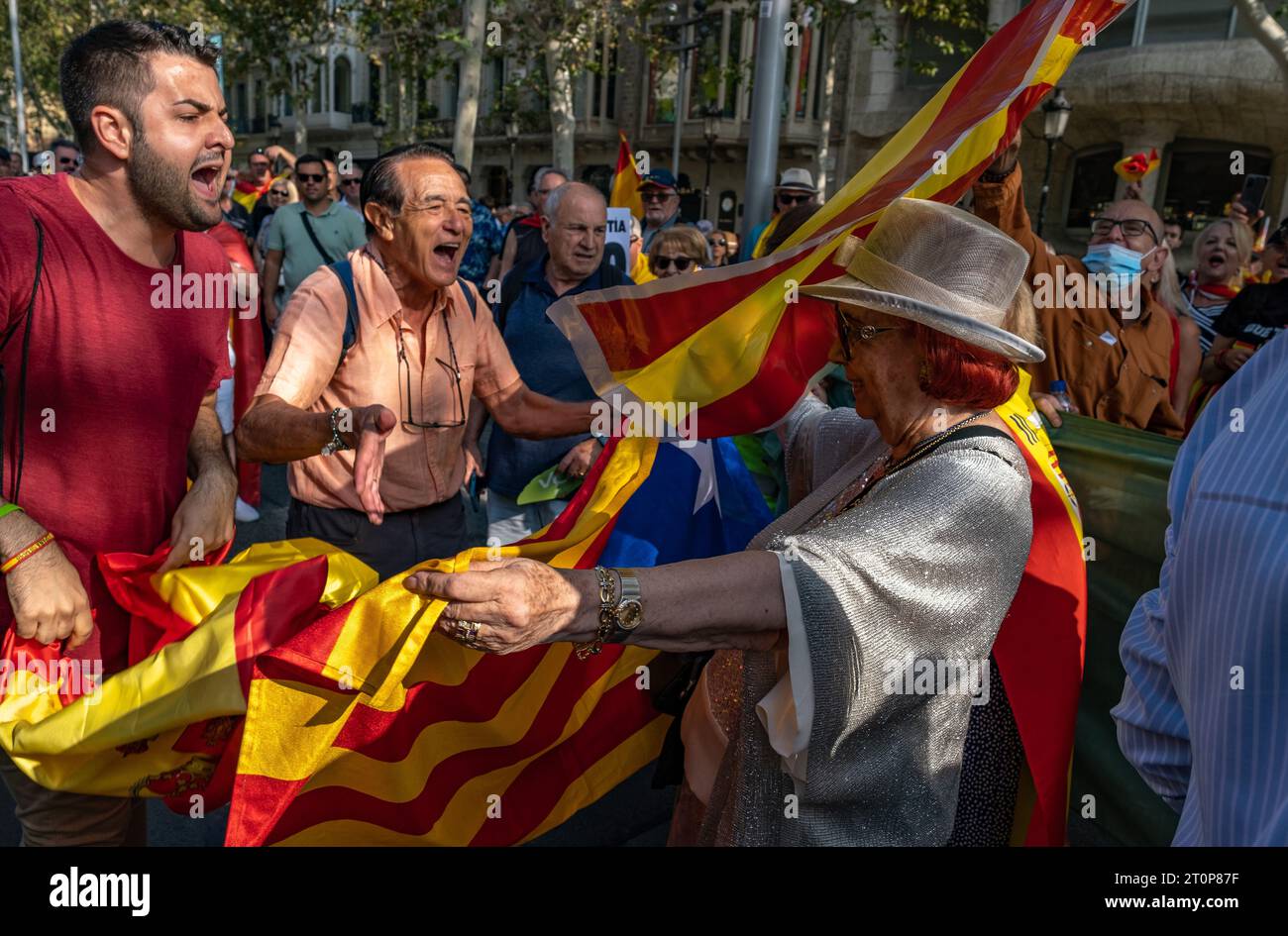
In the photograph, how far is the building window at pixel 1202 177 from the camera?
21.7m

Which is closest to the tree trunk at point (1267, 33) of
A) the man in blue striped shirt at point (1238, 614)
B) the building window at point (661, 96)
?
the man in blue striped shirt at point (1238, 614)

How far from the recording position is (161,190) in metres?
2.16

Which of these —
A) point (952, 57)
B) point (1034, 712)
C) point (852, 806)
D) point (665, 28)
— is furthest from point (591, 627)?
point (952, 57)

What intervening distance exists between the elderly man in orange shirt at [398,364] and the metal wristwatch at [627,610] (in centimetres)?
138

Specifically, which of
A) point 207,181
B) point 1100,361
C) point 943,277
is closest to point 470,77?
point 1100,361

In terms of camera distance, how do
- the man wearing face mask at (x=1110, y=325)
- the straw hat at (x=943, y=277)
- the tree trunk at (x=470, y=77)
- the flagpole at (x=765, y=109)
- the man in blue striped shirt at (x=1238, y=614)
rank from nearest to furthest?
the man in blue striped shirt at (x=1238, y=614) → the straw hat at (x=943, y=277) → the man wearing face mask at (x=1110, y=325) → the flagpole at (x=765, y=109) → the tree trunk at (x=470, y=77)

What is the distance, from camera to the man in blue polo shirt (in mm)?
4219

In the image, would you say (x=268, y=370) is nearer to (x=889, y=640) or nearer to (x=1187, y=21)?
(x=889, y=640)

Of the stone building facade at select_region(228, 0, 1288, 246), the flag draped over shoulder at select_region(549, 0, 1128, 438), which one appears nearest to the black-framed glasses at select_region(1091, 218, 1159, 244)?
the flag draped over shoulder at select_region(549, 0, 1128, 438)

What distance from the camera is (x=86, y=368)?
214cm

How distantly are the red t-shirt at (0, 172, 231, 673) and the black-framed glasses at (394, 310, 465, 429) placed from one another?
22.7 inches

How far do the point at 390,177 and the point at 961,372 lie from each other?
186 cm

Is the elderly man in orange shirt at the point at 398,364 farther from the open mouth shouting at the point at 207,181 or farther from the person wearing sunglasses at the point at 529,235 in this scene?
the person wearing sunglasses at the point at 529,235

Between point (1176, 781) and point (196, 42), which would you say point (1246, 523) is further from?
point (196, 42)
